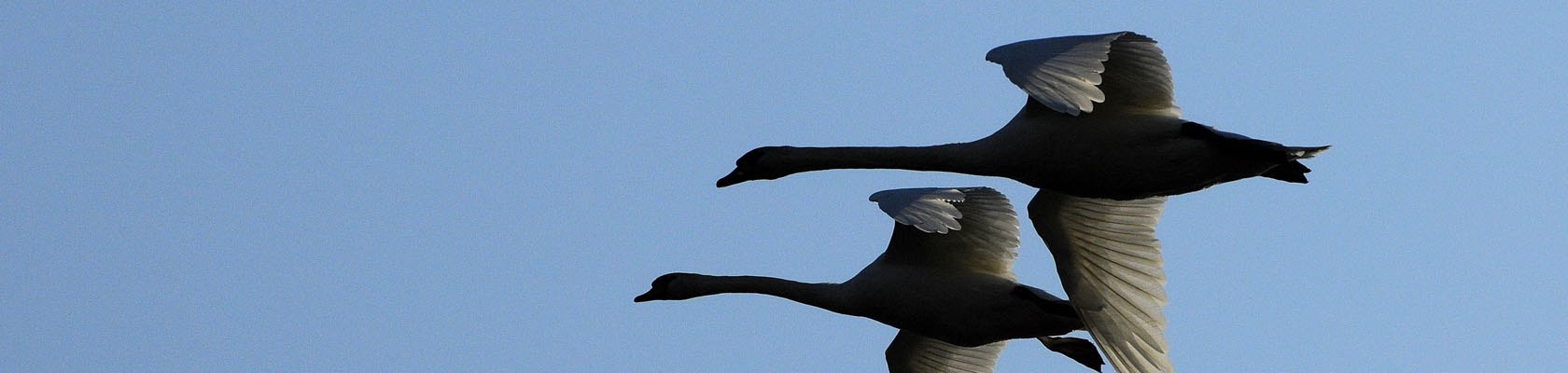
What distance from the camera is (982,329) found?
20547 mm

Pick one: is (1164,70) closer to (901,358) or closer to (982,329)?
(982,329)

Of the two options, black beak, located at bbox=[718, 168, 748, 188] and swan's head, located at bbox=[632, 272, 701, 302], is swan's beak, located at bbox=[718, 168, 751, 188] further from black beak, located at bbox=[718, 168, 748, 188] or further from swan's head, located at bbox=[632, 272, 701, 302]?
swan's head, located at bbox=[632, 272, 701, 302]

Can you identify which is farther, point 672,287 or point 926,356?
point 926,356

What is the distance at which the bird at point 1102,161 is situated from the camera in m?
16.8

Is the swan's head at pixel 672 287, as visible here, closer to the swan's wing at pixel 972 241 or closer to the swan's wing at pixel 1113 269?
the swan's wing at pixel 972 241

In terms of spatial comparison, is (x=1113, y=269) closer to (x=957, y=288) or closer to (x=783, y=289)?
(x=957, y=288)

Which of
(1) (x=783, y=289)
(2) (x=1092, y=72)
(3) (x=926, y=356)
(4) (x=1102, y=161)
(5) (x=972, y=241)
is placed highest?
(1) (x=783, y=289)

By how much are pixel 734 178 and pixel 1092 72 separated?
521cm

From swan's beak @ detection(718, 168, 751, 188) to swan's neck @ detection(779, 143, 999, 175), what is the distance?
15.7 inches

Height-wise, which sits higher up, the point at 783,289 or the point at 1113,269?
the point at 783,289

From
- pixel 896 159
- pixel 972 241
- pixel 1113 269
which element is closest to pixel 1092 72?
pixel 896 159

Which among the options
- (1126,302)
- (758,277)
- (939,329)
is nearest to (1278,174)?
(1126,302)

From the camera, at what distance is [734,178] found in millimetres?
20891

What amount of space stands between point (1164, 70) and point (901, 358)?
5.76 metres
